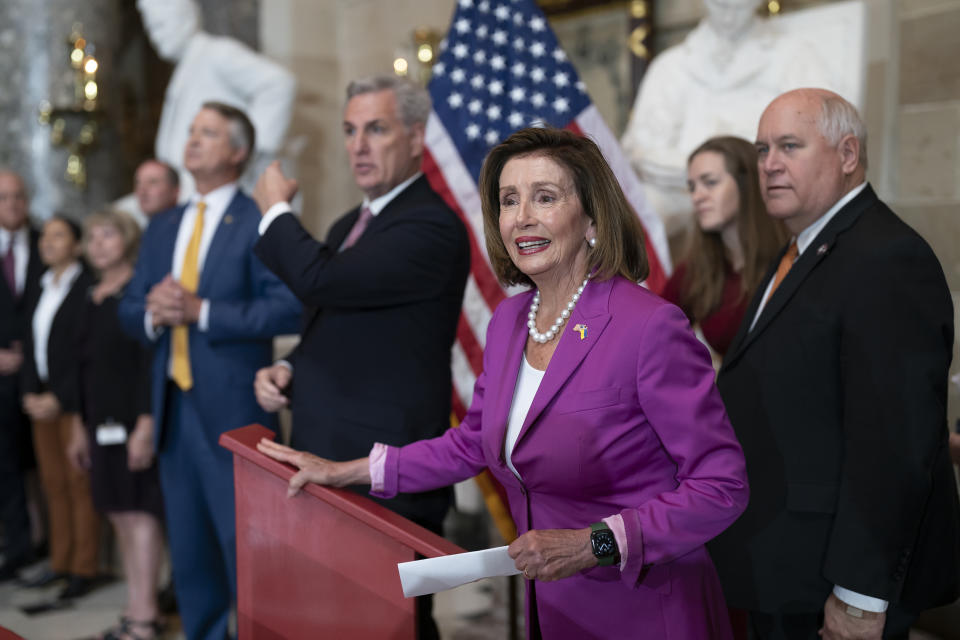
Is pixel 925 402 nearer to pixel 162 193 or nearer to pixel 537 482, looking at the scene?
pixel 537 482

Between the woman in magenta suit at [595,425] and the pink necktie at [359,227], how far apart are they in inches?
32.2

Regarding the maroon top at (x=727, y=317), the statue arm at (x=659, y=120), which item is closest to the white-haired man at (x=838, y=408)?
the maroon top at (x=727, y=317)

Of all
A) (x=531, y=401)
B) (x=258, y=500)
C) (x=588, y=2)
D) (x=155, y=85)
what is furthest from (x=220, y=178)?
(x=155, y=85)

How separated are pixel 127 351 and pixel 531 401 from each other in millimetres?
2940

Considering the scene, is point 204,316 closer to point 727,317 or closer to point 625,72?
point 727,317

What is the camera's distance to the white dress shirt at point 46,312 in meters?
4.76

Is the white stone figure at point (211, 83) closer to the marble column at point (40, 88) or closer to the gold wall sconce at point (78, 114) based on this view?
the gold wall sconce at point (78, 114)

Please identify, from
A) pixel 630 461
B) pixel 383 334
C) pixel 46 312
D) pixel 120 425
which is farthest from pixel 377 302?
pixel 46 312

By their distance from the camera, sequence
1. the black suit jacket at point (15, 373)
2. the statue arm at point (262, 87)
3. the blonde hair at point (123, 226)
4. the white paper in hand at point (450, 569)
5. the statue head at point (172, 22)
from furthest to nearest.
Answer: the statue head at point (172, 22)
the statue arm at point (262, 87)
the black suit jacket at point (15, 373)
the blonde hair at point (123, 226)
the white paper in hand at point (450, 569)

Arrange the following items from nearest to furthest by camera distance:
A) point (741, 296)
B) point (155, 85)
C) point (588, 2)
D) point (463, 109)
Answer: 1. point (741, 296)
2. point (463, 109)
3. point (588, 2)
4. point (155, 85)

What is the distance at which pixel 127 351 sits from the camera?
4.12m

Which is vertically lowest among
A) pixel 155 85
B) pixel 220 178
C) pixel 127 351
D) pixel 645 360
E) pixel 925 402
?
pixel 127 351

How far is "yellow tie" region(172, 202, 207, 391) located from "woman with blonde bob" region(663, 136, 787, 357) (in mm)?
1674

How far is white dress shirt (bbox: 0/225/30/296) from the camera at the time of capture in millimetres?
5036
